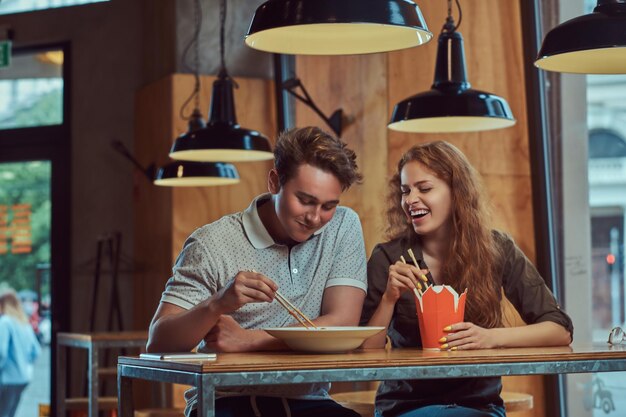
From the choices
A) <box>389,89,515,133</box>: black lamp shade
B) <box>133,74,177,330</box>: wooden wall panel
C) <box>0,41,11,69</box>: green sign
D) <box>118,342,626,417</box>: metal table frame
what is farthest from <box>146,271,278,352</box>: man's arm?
<box>0,41,11,69</box>: green sign

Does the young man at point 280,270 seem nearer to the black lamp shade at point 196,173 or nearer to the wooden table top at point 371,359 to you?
the wooden table top at point 371,359

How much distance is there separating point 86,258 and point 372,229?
309 cm

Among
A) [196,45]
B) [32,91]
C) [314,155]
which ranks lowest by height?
[314,155]

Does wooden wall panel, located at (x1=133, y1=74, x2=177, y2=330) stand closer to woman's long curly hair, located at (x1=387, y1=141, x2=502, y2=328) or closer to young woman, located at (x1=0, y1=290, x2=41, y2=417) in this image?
young woman, located at (x1=0, y1=290, x2=41, y2=417)

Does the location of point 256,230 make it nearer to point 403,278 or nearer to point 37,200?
point 403,278

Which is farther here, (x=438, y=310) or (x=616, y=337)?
(x=616, y=337)

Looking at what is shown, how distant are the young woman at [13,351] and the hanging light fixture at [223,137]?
3.68 metres

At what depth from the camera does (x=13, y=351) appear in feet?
26.0

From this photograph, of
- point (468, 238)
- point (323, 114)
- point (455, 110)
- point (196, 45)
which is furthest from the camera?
point (196, 45)

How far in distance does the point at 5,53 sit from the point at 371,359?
6620mm

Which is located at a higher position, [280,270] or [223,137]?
[223,137]

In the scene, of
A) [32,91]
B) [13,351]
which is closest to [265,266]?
[13,351]

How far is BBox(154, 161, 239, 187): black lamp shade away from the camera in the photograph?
17.6 ft

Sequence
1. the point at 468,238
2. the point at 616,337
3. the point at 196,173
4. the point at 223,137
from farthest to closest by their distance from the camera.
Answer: the point at 196,173, the point at 223,137, the point at 468,238, the point at 616,337
